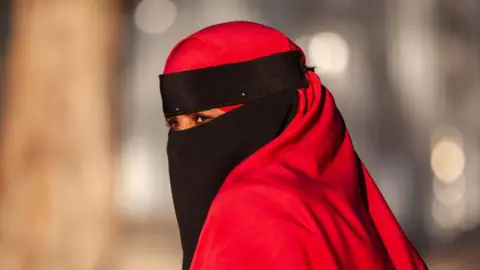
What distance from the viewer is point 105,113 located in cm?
212

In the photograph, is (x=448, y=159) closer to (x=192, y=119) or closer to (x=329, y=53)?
(x=329, y=53)

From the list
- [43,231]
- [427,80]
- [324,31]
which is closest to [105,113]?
[43,231]

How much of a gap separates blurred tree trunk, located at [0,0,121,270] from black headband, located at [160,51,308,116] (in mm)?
1115

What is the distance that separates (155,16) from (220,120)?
1.20 m

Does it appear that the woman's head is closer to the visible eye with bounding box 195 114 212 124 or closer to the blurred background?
the visible eye with bounding box 195 114 212 124

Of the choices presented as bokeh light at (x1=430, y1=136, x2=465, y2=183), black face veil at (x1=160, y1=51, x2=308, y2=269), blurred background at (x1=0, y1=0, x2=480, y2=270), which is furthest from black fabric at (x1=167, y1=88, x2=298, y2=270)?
bokeh light at (x1=430, y1=136, x2=465, y2=183)

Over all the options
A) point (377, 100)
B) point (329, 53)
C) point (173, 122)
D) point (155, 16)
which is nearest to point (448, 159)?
point (377, 100)

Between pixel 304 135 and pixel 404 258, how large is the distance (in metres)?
0.22

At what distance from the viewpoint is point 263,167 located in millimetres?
910

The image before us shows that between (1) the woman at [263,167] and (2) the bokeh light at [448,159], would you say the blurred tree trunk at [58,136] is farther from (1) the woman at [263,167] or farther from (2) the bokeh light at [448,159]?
(1) the woman at [263,167]

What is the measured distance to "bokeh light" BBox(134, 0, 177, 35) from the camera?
2.12m

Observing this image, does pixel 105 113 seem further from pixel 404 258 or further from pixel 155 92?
pixel 404 258

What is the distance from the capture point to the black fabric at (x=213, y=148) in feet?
3.18

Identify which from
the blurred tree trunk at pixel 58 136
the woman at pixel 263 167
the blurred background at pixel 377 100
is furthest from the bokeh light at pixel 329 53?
the woman at pixel 263 167
